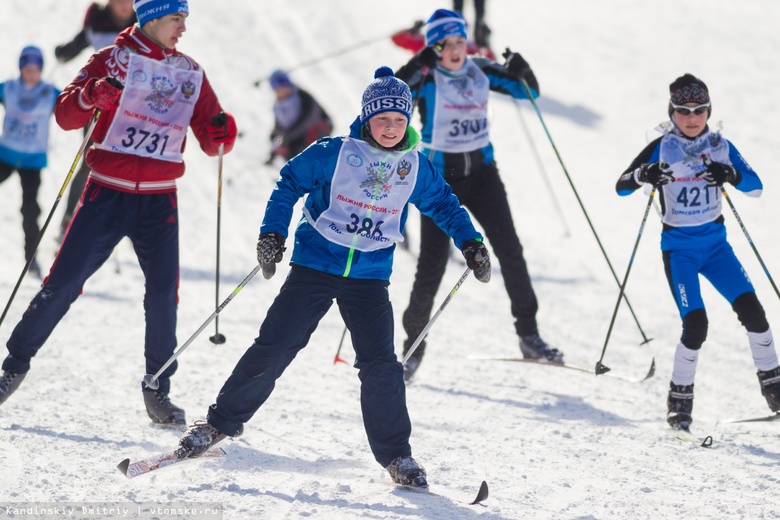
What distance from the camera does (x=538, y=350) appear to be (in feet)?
21.7

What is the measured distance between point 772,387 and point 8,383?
4011 millimetres

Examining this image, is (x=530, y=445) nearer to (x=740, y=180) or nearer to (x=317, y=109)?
(x=740, y=180)

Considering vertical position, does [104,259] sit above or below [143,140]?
below

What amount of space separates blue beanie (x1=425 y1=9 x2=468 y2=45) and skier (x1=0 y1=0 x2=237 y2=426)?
69.3 inches

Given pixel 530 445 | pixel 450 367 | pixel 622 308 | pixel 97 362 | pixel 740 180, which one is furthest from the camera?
pixel 622 308

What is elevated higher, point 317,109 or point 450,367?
point 317,109

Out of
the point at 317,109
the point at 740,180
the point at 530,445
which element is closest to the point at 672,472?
the point at 530,445

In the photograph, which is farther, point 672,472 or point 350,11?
point 350,11

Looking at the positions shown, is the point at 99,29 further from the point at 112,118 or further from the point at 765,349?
the point at 765,349

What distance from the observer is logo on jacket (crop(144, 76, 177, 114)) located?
5148mm

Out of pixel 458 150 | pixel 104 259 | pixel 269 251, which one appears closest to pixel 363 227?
pixel 269 251

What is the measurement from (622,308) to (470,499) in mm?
5188

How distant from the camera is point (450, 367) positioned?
7090 millimetres

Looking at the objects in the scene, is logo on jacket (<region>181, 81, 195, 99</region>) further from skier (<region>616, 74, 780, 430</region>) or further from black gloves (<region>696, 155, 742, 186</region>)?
black gloves (<region>696, 155, 742, 186</region>)
